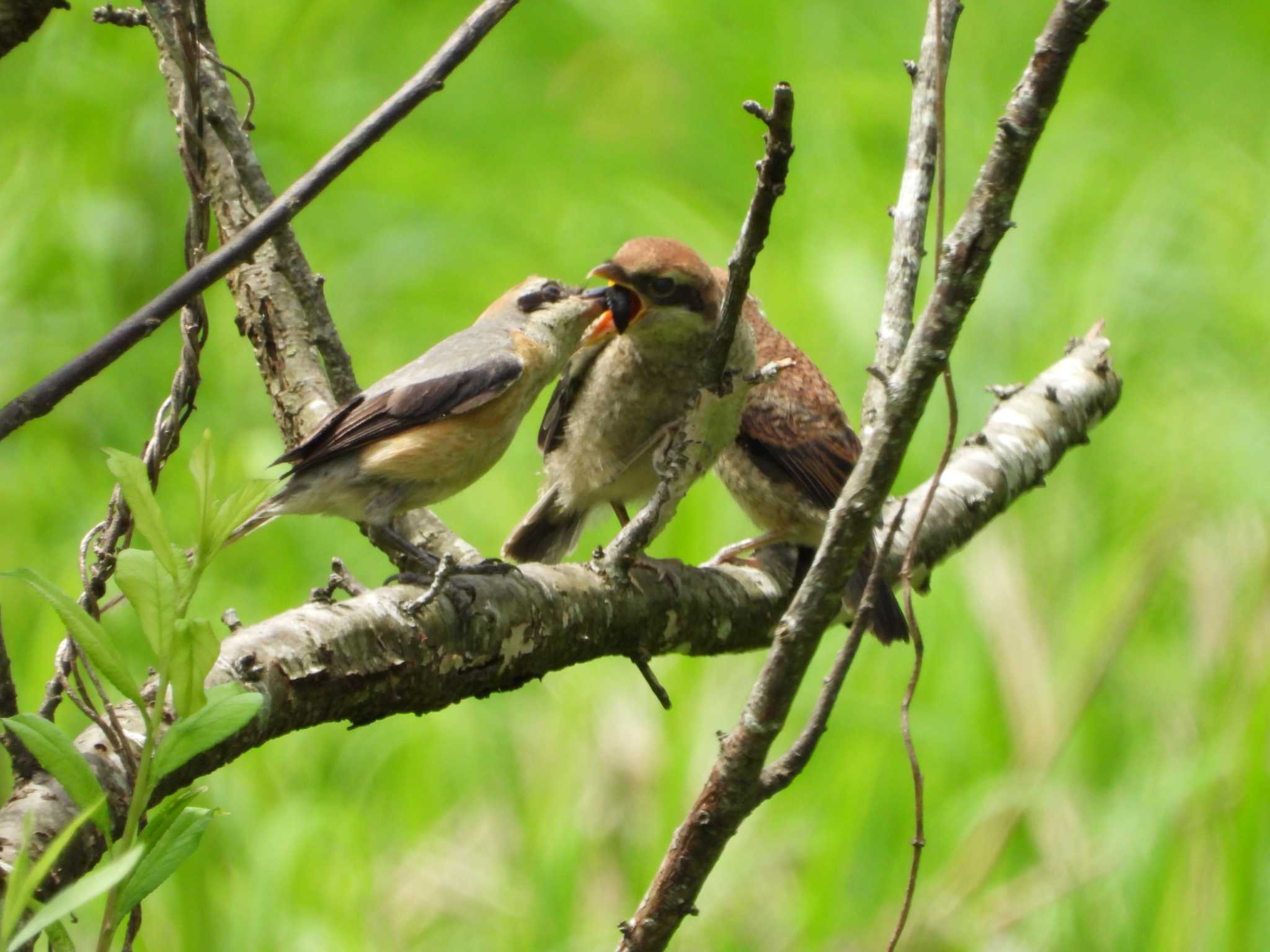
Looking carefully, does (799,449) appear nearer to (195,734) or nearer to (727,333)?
(727,333)

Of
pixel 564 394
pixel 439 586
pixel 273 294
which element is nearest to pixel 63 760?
pixel 439 586

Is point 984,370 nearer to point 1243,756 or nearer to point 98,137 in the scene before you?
point 1243,756

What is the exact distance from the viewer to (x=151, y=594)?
1.23 metres

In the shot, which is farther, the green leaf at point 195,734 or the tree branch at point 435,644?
the tree branch at point 435,644

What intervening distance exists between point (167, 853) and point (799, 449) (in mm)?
2809

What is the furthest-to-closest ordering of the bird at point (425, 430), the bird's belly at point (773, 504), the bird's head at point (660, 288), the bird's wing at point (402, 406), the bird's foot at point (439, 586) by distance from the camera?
the bird's belly at point (773, 504)
the bird's head at point (660, 288)
the bird at point (425, 430)
the bird's wing at point (402, 406)
the bird's foot at point (439, 586)

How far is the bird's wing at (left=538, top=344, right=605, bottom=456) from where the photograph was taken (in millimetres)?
3623

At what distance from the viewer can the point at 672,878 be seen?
1.76 m

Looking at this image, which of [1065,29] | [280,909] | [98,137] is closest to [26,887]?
[1065,29]

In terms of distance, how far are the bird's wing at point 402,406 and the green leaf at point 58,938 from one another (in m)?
1.66

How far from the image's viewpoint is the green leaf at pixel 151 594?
122 cm

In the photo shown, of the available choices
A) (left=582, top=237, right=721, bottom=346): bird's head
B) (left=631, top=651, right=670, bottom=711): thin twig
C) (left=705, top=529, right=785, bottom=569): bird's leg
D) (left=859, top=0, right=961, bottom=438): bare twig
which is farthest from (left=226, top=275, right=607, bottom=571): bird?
(left=859, top=0, right=961, bottom=438): bare twig

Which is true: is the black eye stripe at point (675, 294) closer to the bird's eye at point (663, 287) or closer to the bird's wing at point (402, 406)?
the bird's eye at point (663, 287)

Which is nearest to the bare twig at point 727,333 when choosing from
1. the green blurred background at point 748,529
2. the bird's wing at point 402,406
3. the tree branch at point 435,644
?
the tree branch at point 435,644
